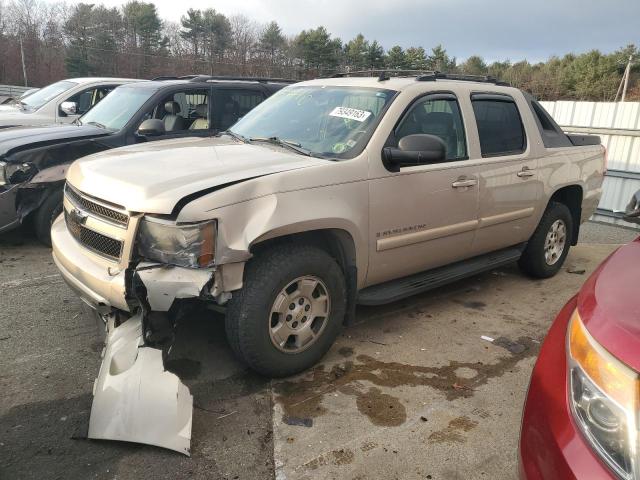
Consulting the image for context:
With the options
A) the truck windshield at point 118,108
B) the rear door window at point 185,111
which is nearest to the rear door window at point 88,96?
the truck windshield at point 118,108

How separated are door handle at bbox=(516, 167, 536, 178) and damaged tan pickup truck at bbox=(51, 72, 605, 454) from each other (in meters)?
0.02

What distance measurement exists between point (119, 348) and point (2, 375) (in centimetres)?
95

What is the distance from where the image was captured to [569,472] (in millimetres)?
1352

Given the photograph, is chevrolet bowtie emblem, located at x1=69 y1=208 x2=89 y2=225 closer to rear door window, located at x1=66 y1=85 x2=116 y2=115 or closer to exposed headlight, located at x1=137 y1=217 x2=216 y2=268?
exposed headlight, located at x1=137 y1=217 x2=216 y2=268

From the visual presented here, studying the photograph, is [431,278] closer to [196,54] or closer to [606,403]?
[606,403]

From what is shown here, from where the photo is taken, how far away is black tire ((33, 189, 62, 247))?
5.24 m

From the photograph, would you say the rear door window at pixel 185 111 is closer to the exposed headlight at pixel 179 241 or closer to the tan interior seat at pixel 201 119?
the tan interior seat at pixel 201 119

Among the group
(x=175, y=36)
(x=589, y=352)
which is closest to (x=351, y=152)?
(x=589, y=352)

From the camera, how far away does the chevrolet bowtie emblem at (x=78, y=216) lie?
3.06 metres

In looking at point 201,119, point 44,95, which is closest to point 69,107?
point 44,95

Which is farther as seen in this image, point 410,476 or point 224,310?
point 224,310

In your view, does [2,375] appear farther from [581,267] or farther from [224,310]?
[581,267]

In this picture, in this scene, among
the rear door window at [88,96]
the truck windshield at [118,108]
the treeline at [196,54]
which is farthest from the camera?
the treeline at [196,54]

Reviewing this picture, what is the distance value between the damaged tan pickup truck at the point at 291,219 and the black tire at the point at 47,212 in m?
1.91
